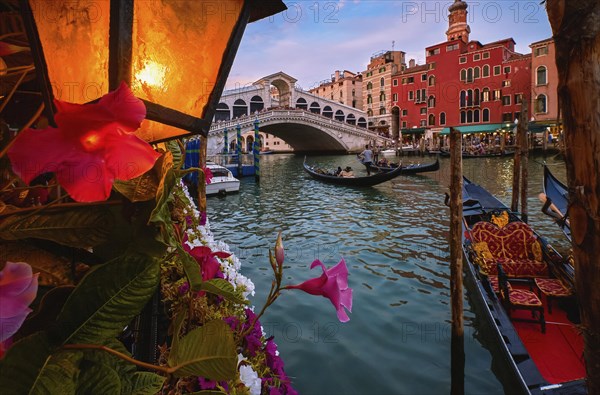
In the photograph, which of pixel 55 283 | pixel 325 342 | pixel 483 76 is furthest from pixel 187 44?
pixel 483 76

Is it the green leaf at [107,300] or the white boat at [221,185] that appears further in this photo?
the white boat at [221,185]

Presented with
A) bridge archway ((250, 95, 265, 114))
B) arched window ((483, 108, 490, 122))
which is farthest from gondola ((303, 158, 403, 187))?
bridge archway ((250, 95, 265, 114))

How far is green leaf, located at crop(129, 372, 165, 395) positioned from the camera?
437 millimetres

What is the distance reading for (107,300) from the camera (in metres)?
0.37

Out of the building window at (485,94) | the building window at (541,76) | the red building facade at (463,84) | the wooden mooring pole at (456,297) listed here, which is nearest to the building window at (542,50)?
the building window at (541,76)

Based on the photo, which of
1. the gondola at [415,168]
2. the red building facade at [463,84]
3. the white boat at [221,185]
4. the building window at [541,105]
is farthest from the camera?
the red building facade at [463,84]

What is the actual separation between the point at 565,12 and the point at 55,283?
1776mm

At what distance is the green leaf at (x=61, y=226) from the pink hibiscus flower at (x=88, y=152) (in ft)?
0.27

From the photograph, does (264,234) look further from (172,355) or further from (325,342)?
(172,355)

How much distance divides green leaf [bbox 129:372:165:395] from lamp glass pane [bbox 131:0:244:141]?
324 mm

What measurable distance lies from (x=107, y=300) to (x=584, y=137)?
1742 mm

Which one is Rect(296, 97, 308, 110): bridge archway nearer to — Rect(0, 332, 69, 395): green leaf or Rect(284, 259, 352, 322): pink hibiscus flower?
Rect(284, 259, 352, 322): pink hibiscus flower

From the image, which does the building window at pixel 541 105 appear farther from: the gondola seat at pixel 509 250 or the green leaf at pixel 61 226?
the green leaf at pixel 61 226

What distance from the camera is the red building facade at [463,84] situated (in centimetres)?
2853
